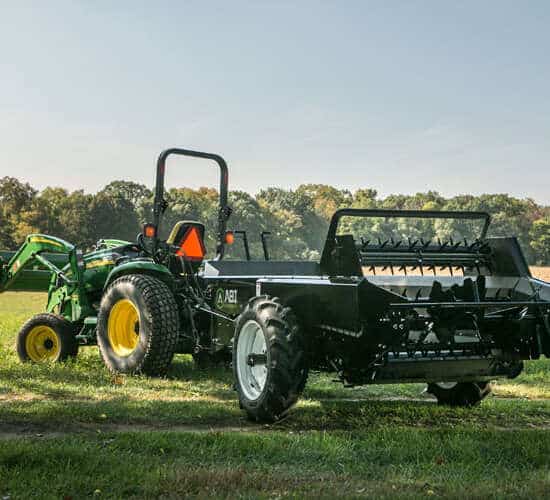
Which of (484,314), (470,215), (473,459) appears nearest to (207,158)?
(470,215)

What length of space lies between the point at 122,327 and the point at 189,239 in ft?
4.49

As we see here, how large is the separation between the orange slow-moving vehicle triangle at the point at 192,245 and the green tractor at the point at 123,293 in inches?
0.5

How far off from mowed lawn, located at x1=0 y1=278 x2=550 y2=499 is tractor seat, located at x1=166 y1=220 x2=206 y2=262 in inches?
72.7

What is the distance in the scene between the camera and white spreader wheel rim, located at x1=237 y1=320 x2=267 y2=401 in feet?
22.1

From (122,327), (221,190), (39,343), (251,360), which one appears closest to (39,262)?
(39,343)

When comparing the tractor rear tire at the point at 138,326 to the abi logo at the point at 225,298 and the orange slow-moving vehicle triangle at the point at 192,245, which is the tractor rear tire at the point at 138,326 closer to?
the orange slow-moving vehicle triangle at the point at 192,245

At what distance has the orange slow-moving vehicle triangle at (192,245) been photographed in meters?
9.88

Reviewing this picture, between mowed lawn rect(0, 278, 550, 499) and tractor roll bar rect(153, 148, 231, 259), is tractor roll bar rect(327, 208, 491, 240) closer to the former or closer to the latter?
mowed lawn rect(0, 278, 550, 499)

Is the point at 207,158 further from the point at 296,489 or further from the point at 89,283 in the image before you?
the point at 296,489

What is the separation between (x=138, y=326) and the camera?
9516mm

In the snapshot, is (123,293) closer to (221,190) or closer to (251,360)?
(221,190)

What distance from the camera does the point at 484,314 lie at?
6.54 metres

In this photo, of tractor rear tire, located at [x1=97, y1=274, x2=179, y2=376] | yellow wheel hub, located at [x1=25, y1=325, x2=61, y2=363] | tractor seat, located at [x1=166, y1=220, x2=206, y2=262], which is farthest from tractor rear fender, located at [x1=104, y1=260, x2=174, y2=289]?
yellow wheel hub, located at [x1=25, y1=325, x2=61, y2=363]

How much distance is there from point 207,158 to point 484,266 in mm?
3943
